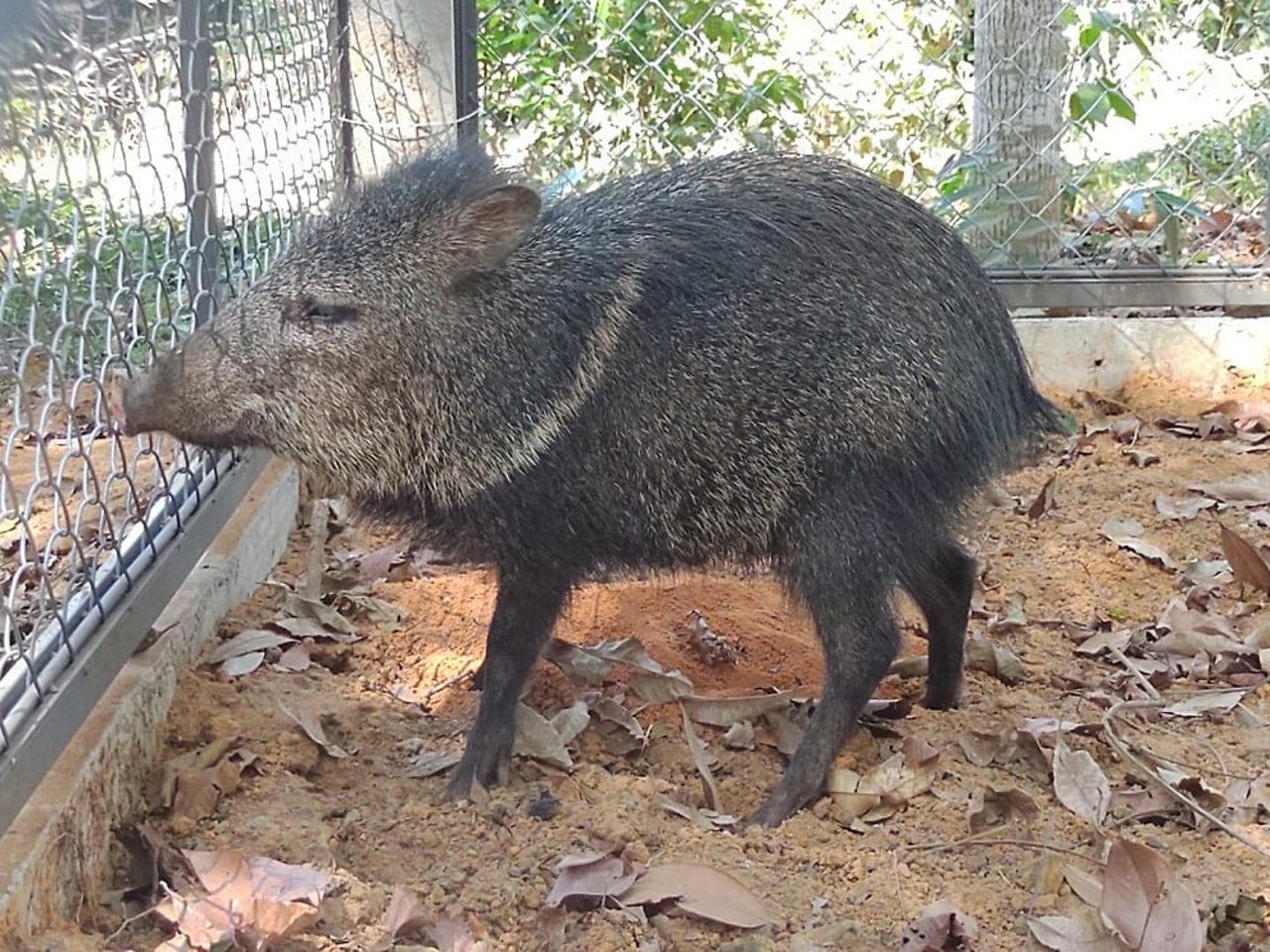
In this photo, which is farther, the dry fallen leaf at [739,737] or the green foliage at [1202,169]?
the green foliage at [1202,169]

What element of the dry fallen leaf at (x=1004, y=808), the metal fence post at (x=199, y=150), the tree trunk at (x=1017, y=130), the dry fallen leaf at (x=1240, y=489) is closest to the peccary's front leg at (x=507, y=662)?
the dry fallen leaf at (x=1004, y=808)

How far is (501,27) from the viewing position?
472 cm

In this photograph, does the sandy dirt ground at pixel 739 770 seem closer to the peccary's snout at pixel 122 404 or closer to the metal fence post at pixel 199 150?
the peccary's snout at pixel 122 404

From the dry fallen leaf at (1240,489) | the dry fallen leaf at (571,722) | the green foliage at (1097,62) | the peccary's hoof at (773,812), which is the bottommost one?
the dry fallen leaf at (1240,489)

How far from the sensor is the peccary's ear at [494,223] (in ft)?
8.30

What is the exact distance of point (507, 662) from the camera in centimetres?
262

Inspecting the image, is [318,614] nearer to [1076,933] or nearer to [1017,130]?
[1076,933]

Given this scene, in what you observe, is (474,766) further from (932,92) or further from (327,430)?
(932,92)

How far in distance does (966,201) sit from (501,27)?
1.58 m

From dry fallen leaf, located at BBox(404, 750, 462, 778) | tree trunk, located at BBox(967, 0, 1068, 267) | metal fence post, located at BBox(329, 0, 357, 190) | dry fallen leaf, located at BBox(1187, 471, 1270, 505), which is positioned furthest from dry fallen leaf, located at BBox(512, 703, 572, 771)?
tree trunk, located at BBox(967, 0, 1068, 267)

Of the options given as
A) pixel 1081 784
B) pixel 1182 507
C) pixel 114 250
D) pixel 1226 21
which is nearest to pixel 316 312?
pixel 114 250

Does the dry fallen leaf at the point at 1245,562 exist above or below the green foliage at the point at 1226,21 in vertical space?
below

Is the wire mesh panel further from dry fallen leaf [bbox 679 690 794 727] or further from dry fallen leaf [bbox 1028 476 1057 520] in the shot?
dry fallen leaf [bbox 1028 476 1057 520]

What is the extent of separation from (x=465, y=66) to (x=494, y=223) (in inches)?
77.0
